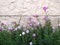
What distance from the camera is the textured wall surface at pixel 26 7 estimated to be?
181 inches

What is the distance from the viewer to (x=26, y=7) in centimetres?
464

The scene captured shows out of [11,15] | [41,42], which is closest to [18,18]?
[11,15]

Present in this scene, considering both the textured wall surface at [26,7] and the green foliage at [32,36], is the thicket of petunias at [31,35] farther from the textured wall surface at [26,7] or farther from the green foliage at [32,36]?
the textured wall surface at [26,7]

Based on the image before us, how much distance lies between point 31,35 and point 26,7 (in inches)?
34.0

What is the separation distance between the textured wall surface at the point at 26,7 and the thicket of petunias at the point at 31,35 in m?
0.55

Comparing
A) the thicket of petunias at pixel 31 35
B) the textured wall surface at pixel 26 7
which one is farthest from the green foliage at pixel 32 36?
the textured wall surface at pixel 26 7

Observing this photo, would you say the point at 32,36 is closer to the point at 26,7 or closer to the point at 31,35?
the point at 31,35

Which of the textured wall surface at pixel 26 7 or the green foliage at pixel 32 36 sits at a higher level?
the textured wall surface at pixel 26 7

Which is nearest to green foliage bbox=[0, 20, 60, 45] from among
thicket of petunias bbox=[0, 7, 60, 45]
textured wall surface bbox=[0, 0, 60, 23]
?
thicket of petunias bbox=[0, 7, 60, 45]

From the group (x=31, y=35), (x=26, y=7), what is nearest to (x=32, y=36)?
(x=31, y=35)

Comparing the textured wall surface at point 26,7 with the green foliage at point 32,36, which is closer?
the green foliage at point 32,36

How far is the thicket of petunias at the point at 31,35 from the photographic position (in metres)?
3.81

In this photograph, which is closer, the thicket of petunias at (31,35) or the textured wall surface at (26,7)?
the thicket of petunias at (31,35)

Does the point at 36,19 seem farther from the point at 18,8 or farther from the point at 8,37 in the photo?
the point at 8,37
